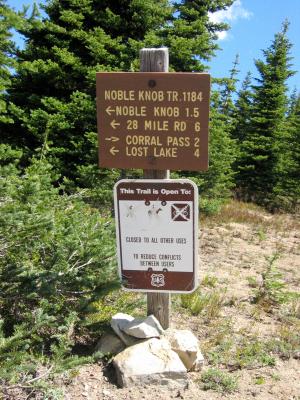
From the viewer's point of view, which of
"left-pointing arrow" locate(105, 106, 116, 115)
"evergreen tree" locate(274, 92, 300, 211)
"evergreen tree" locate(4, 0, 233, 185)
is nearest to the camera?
"left-pointing arrow" locate(105, 106, 116, 115)

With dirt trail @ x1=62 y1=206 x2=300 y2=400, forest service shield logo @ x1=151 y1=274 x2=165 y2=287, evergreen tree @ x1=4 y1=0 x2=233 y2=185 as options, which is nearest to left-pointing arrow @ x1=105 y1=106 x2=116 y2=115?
forest service shield logo @ x1=151 y1=274 x2=165 y2=287

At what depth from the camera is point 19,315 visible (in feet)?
13.1

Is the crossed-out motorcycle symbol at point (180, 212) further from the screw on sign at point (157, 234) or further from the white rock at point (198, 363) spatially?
the white rock at point (198, 363)

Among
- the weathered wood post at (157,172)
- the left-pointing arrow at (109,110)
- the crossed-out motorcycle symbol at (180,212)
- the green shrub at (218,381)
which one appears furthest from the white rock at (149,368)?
the left-pointing arrow at (109,110)

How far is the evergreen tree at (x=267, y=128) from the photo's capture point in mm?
21359

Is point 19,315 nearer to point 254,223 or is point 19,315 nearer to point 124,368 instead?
point 124,368

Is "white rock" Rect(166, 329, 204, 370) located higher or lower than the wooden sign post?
lower

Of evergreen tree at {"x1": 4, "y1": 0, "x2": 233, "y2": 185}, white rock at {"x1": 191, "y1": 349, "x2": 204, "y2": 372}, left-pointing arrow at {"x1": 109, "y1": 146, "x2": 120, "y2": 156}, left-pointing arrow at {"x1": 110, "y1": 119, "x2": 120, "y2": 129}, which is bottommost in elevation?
white rock at {"x1": 191, "y1": 349, "x2": 204, "y2": 372}

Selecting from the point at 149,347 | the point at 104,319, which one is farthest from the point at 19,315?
the point at 149,347

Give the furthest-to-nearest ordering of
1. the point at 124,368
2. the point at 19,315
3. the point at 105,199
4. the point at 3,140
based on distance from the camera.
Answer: the point at 3,140, the point at 105,199, the point at 19,315, the point at 124,368

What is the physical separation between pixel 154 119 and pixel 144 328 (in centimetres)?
181

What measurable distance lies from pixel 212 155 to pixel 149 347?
32.0 ft

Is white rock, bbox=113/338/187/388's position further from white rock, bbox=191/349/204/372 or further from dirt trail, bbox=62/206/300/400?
white rock, bbox=191/349/204/372

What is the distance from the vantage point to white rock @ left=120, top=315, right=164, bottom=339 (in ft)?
12.9
